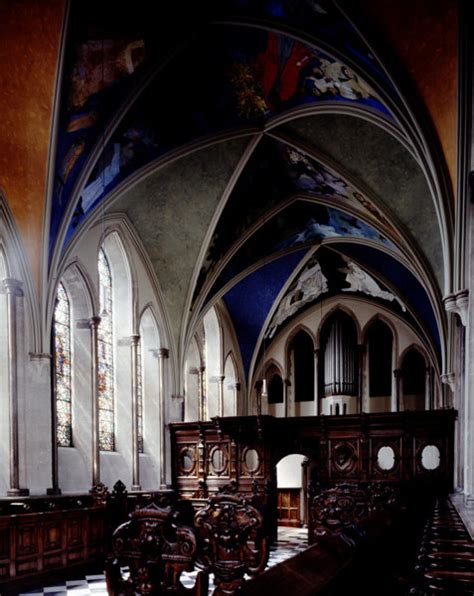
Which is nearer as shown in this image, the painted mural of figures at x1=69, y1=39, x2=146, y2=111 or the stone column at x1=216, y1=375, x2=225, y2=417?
the painted mural of figures at x1=69, y1=39, x2=146, y2=111

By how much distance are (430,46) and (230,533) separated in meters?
7.70

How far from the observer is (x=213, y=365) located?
22.5 meters

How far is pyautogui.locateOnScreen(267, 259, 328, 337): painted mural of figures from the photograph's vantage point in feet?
74.0

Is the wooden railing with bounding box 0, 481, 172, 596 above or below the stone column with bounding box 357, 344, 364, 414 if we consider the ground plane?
below

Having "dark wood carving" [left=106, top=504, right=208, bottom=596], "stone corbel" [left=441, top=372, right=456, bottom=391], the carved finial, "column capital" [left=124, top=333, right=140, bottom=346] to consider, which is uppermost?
"column capital" [left=124, top=333, right=140, bottom=346]

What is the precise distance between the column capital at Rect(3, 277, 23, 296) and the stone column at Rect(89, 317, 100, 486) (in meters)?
2.74

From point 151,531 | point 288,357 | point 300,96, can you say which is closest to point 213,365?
point 288,357

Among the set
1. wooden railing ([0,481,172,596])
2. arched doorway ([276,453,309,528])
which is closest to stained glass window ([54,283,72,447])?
wooden railing ([0,481,172,596])

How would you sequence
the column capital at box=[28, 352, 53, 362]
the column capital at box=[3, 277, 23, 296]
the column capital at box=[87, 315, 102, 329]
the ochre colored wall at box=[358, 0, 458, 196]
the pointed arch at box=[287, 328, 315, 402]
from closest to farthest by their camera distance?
the ochre colored wall at box=[358, 0, 458, 196] < the column capital at box=[3, 277, 23, 296] < the column capital at box=[28, 352, 53, 362] < the column capital at box=[87, 315, 102, 329] < the pointed arch at box=[287, 328, 315, 402]

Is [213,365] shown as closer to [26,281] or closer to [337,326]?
[337,326]

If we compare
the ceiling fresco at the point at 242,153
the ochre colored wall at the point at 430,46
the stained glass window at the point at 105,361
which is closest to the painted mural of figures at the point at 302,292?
the ceiling fresco at the point at 242,153

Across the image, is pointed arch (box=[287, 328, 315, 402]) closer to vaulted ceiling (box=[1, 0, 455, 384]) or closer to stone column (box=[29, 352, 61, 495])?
vaulted ceiling (box=[1, 0, 455, 384])

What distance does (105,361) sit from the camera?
16.4 meters

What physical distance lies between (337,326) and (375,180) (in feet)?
31.0
